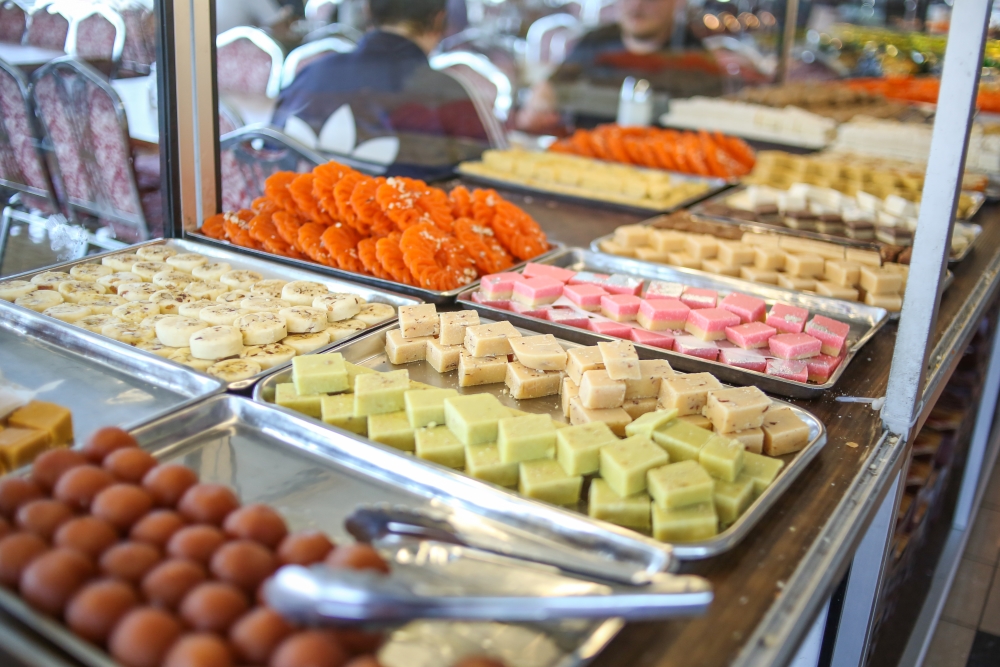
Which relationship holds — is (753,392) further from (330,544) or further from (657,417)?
(330,544)

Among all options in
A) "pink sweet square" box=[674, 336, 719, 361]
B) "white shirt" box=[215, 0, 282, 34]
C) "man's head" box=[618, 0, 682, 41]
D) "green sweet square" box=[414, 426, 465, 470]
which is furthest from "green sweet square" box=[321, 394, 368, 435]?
"man's head" box=[618, 0, 682, 41]

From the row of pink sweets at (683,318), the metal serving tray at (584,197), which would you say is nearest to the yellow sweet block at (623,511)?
the row of pink sweets at (683,318)

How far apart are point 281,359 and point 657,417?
2.47 ft

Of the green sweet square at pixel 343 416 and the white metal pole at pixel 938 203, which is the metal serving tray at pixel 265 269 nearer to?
the green sweet square at pixel 343 416

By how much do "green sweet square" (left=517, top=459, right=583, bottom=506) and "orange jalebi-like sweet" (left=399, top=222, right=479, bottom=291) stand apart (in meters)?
0.85

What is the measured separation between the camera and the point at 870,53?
6562mm

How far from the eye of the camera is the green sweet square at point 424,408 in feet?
4.38

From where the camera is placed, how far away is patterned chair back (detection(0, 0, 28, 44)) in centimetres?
189

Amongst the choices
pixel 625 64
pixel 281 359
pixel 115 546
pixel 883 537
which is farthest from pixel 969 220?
pixel 625 64

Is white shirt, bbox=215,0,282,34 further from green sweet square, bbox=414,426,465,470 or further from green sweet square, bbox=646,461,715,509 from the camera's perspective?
green sweet square, bbox=646,461,715,509

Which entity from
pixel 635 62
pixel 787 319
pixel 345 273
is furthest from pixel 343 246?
pixel 635 62

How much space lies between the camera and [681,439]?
1279mm

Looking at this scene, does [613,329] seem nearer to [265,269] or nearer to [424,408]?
[424,408]

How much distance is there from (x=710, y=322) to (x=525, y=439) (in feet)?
2.34
